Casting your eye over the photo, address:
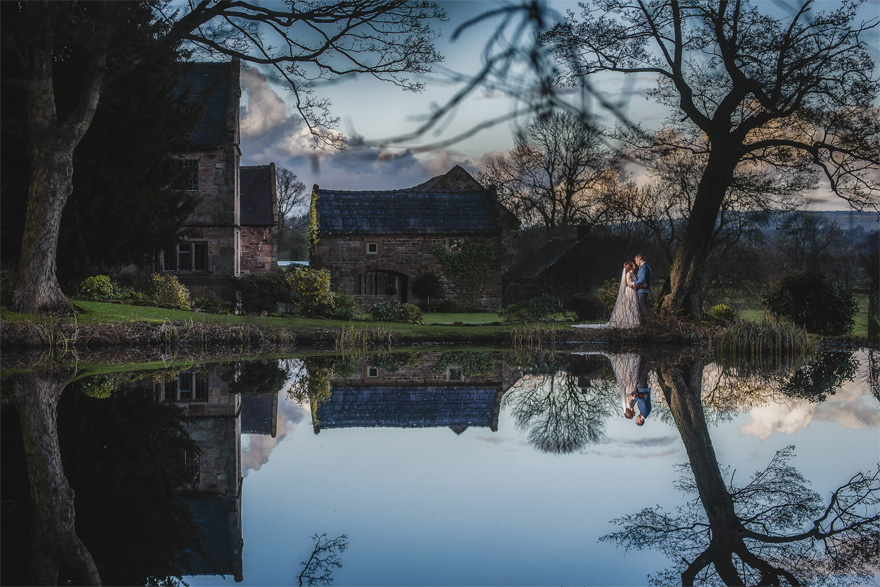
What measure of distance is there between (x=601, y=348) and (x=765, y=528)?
1330 centimetres

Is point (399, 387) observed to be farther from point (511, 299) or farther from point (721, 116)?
point (511, 299)

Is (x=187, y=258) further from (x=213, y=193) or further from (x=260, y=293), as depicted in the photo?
(x=260, y=293)

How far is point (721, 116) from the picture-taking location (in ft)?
63.2

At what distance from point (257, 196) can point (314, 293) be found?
12.5 m

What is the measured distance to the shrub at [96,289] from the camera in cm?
2048

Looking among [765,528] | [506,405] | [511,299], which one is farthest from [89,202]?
[511,299]

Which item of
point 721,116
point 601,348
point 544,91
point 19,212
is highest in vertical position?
point 721,116

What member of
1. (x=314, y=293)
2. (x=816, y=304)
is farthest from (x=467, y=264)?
(x=816, y=304)

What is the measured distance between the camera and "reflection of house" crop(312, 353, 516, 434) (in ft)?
24.6

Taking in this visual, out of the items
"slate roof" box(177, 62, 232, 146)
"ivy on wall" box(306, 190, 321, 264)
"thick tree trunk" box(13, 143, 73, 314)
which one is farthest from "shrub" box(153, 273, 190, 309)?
"ivy on wall" box(306, 190, 321, 264)

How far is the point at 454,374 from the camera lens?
11.7 m

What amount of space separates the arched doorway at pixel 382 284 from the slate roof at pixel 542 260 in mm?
5097

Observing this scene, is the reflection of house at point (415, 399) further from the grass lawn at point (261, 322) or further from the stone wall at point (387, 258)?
the stone wall at point (387, 258)

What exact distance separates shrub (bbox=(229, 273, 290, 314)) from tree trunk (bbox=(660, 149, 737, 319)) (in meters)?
11.9
